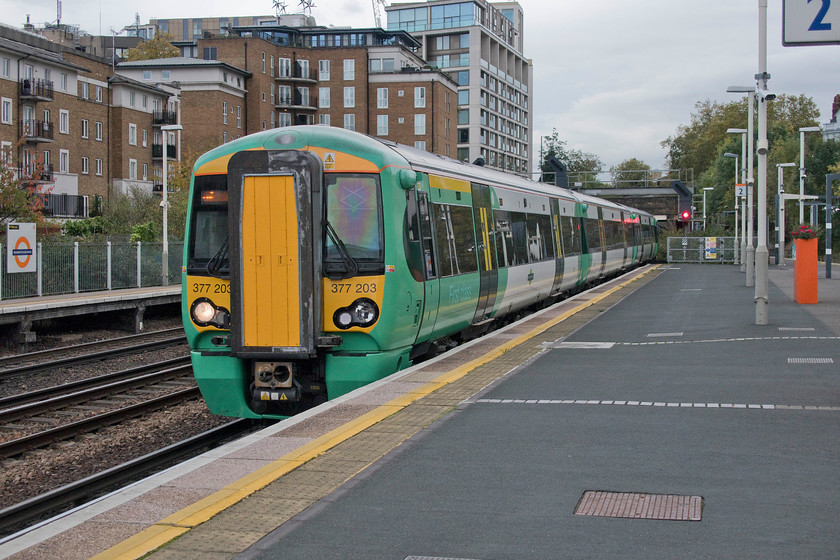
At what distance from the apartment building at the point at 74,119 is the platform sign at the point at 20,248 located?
961 inches

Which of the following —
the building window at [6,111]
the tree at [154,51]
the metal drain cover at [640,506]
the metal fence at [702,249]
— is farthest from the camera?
the tree at [154,51]

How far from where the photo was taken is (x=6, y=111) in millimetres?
52188

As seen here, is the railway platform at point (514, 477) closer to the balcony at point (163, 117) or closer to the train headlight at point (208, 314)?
the train headlight at point (208, 314)

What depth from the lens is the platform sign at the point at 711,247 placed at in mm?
53938

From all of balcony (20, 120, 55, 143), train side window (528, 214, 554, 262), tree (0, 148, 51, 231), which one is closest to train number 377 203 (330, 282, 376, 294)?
train side window (528, 214, 554, 262)

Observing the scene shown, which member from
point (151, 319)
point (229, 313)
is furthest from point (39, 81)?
point (229, 313)

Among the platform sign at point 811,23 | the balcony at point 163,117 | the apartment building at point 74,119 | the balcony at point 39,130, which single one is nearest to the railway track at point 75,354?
the platform sign at point 811,23

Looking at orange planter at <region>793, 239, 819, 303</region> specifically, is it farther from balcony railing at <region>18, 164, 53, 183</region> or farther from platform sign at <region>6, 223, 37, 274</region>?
balcony railing at <region>18, 164, 53, 183</region>

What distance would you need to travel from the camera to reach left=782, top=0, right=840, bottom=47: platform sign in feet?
34.8

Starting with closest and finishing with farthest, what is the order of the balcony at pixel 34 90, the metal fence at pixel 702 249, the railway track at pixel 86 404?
the railway track at pixel 86 404 < the balcony at pixel 34 90 < the metal fence at pixel 702 249

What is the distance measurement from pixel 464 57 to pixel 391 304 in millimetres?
99971

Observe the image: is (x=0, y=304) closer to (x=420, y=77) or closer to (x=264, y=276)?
(x=264, y=276)

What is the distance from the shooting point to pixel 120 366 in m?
18.5

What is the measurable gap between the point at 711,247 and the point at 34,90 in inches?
1536
